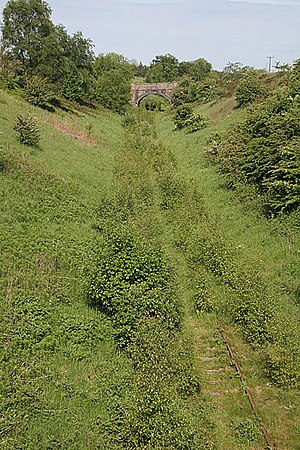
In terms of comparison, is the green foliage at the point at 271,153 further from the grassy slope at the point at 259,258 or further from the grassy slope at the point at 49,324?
the grassy slope at the point at 49,324

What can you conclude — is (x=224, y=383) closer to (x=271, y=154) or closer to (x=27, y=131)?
(x=271, y=154)

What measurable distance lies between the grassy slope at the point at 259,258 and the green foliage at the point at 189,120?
9428 millimetres

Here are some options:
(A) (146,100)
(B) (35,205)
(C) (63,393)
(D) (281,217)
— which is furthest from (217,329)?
(A) (146,100)

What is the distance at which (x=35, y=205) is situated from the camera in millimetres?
12352

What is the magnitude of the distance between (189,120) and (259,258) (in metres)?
24.3

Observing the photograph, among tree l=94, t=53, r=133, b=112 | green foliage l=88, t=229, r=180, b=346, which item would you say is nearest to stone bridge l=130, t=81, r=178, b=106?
tree l=94, t=53, r=133, b=112

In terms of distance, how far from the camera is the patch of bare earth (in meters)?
24.6

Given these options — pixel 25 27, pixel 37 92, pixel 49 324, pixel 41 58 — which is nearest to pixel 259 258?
pixel 49 324

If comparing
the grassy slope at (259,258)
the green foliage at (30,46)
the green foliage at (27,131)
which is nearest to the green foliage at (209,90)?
the green foliage at (30,46)

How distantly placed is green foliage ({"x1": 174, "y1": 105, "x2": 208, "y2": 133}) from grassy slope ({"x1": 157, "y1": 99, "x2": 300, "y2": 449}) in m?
9.43

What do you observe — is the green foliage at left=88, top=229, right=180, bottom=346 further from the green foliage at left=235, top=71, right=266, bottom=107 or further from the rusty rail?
the green foliage at left=235, top=71, right=266, bottom=107

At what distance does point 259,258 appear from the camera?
10750 mm

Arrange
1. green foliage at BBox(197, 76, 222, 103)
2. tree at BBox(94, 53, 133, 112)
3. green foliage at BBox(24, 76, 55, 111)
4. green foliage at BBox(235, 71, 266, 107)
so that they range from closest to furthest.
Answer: green foliage at BBox(235, 71, 266, 107)
green foliage at BBox(24, 76, 55, 111)
green foliage at BBox(197, 76, 222, 103)
tree at BBox(94, 53, 133, 112)

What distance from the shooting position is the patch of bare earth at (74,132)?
24578 mm
